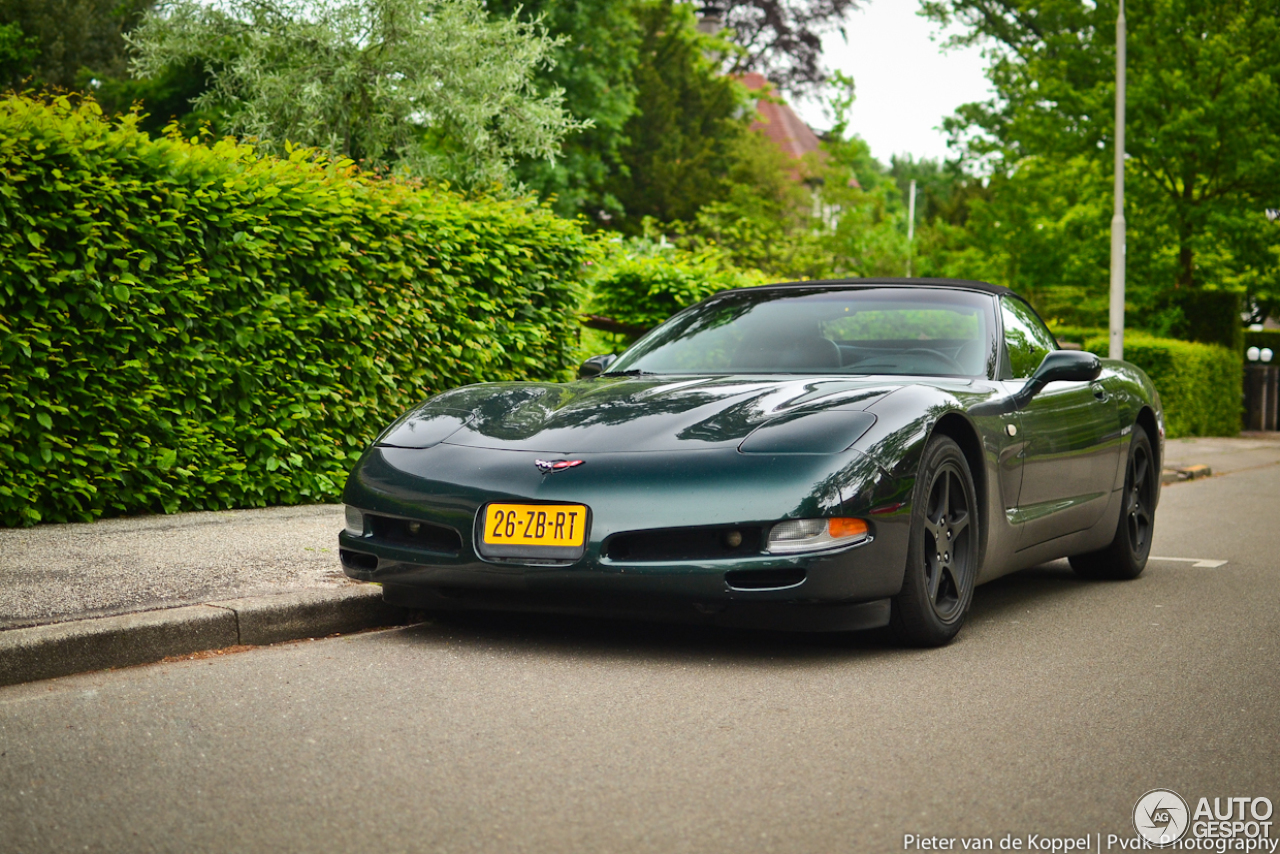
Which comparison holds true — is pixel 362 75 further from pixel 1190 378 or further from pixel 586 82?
pixel 1190 378

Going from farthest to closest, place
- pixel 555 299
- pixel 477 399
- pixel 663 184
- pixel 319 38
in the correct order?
pixel 663 184, pixel 319 38, pixel 555 299, pixel 477 399

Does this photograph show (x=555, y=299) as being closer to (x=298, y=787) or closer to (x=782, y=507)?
(x=782, y=507)

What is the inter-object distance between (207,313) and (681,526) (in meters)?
4.09

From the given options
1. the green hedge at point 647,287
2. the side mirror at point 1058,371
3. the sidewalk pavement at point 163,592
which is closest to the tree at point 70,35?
the green hedge at point 647,287

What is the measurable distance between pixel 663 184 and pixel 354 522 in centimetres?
2950

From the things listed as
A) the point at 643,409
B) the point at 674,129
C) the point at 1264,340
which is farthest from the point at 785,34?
the point at 643,409

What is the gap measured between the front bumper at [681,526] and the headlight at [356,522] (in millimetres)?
298

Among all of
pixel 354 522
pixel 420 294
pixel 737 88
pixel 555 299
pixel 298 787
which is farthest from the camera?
pixel 737 88

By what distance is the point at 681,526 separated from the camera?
4.34 m

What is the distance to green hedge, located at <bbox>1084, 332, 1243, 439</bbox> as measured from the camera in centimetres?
2170

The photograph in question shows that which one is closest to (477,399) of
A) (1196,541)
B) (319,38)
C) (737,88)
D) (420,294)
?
(420,294)

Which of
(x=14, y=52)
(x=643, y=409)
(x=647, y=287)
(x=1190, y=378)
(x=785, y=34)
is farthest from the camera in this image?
(x=785, y=34)

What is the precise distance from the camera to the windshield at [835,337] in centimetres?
566

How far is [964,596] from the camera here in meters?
5.04
